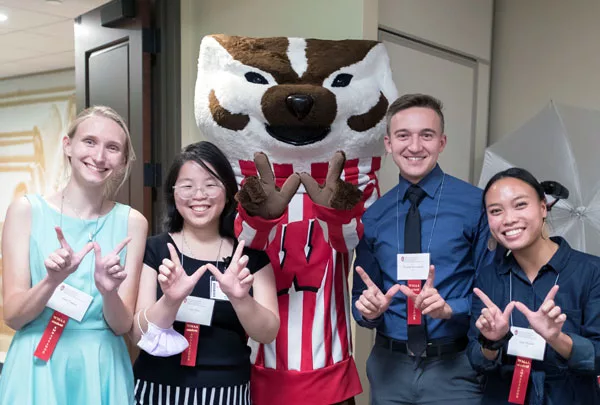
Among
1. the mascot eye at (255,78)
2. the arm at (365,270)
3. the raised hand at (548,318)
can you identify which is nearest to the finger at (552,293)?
the raised hand at (548,318)

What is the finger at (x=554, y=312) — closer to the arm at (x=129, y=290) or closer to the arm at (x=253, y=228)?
the arm at (x=253, y=228)

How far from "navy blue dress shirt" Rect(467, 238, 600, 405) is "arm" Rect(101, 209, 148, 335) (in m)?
0.84

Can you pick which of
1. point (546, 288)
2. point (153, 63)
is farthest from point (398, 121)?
point (153, 63)

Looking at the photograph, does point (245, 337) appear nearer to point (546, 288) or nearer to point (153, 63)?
point (546, 288)

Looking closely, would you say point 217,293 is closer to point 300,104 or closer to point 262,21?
point 300,104

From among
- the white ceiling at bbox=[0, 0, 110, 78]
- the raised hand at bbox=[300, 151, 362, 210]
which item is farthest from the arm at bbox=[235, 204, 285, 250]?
the white ceiling at bbox=[0, 0, 110, 78]

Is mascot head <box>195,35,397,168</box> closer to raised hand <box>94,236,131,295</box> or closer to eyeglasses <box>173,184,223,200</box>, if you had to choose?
eyeglasses <box>173,184,223,200</box>

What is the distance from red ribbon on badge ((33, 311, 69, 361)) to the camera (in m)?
1.36

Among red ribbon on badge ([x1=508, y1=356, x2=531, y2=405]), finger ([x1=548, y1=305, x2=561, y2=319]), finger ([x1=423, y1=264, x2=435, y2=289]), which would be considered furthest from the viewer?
finger ([x1=423, y1=264, x2=435, y2=289])

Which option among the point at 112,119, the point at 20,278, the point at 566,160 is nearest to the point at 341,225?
the point at 112,119

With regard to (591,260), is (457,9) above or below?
above

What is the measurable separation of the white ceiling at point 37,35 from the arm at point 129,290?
2.27m

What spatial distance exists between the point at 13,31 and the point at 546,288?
4.05m

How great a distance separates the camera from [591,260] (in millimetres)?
1312
